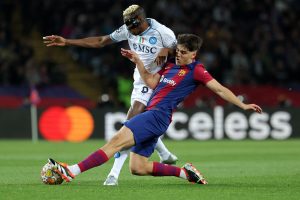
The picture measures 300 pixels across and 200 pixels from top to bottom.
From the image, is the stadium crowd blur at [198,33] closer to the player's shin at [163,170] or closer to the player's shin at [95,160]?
the player's shin at [163,170]

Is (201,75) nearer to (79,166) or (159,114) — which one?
(159,114)

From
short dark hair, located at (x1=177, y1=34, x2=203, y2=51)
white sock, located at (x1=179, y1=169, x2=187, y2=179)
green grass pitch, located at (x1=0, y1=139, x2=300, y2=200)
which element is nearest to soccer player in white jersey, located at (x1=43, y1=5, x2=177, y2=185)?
short dark hair, located at (x1=177, y1=34, x2=203, y2=51)

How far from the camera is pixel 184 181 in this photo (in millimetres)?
11266

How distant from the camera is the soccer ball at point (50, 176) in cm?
1014

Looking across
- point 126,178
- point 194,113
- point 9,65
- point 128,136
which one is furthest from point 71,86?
point 128,136

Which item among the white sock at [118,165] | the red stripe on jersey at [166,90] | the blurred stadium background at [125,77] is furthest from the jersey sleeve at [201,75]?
the blurred stadium background at [125,77]

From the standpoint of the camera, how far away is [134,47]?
11633 mm

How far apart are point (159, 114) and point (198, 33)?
16.4 m

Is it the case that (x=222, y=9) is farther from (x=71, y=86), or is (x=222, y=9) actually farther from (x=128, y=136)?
(x=128, y=136)

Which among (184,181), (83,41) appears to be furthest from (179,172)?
(83,41)

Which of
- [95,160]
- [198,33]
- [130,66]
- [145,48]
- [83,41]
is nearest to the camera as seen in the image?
[95,160]

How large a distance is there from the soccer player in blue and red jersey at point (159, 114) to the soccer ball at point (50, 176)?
0.06 m

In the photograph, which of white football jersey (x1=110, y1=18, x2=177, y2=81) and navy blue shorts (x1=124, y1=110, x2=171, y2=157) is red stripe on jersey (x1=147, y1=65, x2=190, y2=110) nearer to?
navy blue shorts (x1=124, y1=110, x2=171, y2=157)

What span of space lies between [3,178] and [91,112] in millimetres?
11871
